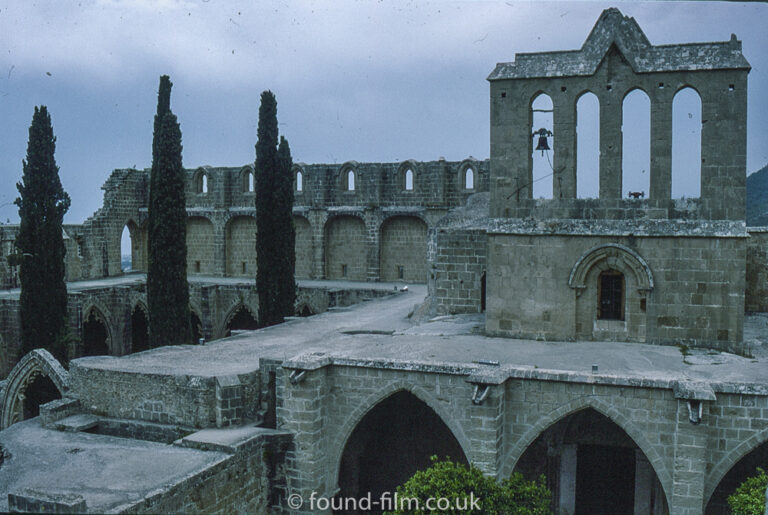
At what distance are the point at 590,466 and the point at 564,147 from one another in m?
6.83

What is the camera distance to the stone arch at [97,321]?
92.8 feet

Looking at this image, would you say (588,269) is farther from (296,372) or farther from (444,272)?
(296,372)

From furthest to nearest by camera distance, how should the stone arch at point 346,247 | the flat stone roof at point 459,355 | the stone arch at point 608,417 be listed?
the stone arch at point 346,247 < the flat stone roof at point 459,355 < the stone arch at point 608,417

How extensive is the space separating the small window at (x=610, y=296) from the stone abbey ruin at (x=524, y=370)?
0.03 m

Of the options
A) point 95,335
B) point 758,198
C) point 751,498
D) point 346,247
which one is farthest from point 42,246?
point 758,198

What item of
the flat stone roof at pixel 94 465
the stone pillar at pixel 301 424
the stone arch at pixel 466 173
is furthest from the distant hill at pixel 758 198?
the flat stone roof at pixel 94 465

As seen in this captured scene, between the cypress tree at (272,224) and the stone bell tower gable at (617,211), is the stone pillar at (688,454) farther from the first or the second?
the cypress tree at (272,224)

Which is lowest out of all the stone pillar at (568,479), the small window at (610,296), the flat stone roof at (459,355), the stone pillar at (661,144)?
the stone pillar at (568,479)

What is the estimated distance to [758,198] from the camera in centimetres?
5328

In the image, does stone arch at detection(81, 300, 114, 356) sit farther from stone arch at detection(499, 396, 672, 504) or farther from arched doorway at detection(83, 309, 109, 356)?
stone arch at detection(499, 396, 672, 504)

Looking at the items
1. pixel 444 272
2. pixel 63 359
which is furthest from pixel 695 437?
pixel 63 359

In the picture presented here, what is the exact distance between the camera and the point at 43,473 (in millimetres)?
10500

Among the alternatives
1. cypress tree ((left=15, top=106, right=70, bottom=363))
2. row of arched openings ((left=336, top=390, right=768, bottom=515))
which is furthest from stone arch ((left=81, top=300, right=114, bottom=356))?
row of arched openings ((left=336, top=390, right=768, bottom=515))

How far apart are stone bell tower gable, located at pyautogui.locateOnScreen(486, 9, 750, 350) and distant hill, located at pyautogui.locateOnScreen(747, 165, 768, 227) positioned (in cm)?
3344
